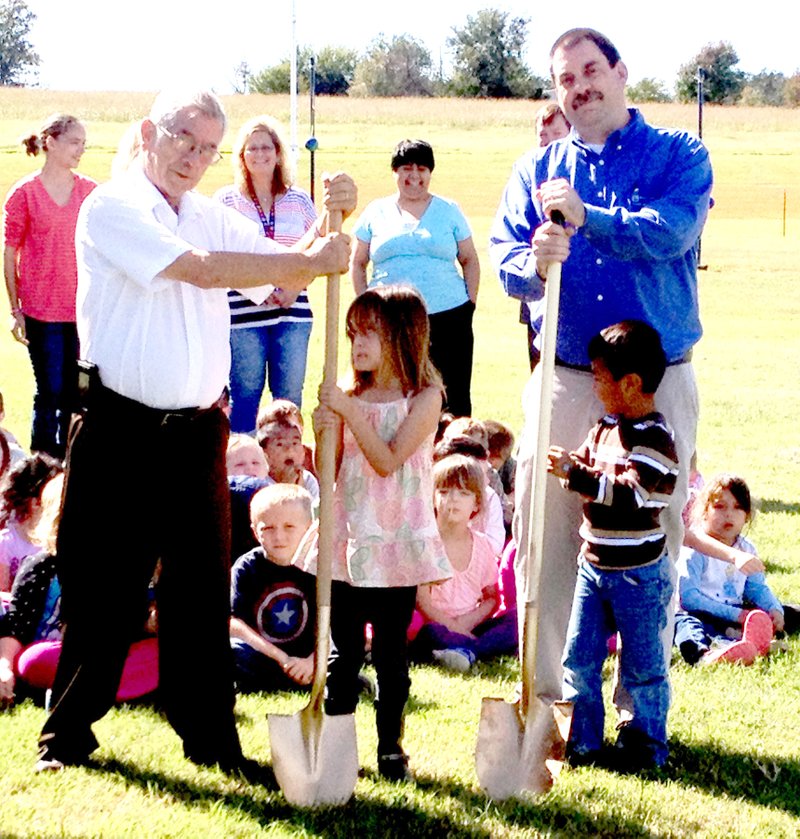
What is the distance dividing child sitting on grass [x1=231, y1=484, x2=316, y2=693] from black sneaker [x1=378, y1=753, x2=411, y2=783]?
98cm

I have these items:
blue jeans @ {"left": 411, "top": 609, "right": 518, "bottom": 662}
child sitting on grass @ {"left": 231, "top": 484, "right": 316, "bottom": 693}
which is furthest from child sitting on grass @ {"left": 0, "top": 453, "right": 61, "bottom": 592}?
blue jeans @ {"left": 411, "top": 609, "right": 518, "bottom": 662}

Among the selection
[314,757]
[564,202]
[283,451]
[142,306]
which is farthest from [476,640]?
[142,306]

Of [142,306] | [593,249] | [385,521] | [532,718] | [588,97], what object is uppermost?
[588,97]

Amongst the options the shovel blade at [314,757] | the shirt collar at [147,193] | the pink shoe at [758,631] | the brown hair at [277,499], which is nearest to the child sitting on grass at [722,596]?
the pink shoe at [758,631]

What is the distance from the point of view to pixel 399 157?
8922 millimetres

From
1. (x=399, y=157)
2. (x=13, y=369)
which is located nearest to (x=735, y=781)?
(x=399, y=157)

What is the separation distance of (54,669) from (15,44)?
109999mm

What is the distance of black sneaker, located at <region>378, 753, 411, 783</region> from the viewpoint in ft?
15.2

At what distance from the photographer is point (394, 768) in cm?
464

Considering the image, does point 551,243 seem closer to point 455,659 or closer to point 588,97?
point 588,97

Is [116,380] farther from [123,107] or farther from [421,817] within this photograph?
[123,107]

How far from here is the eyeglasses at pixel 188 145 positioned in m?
4.38

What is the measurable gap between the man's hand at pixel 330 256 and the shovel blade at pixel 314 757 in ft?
4.54

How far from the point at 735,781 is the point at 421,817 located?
1.12 metres
